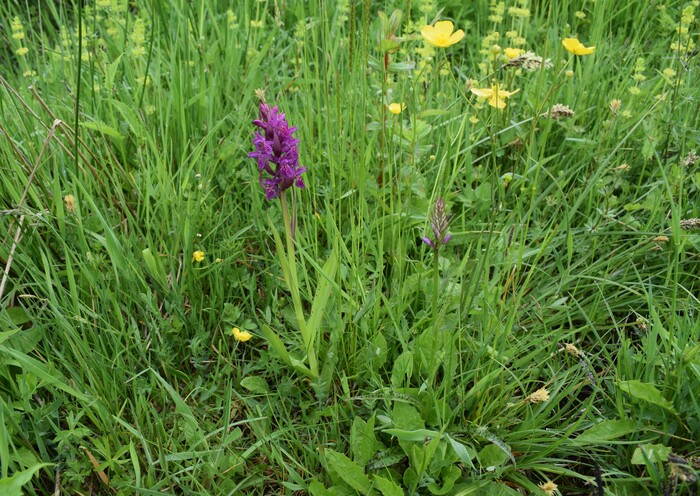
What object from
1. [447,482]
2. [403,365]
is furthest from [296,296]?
[447,482]

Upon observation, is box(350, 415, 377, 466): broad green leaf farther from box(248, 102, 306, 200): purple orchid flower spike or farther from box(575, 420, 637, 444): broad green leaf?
box(248, 102, 306, 200): purple orchid flower spike

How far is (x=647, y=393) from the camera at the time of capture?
134 cm

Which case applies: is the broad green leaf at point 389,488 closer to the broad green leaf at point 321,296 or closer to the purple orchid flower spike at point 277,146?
the broad green leaf at point 321,296

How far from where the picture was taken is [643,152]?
1.99 m

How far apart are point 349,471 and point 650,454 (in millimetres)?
647

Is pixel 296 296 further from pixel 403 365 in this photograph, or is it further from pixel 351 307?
pixel 403 365

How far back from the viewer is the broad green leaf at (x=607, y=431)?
134cm

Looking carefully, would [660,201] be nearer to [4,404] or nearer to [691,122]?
[691,122]

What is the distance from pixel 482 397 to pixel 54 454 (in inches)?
39.7

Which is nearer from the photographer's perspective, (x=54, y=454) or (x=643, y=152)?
(x=54, y=454)

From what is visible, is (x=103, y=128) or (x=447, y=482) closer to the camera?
(x=447, y=482)

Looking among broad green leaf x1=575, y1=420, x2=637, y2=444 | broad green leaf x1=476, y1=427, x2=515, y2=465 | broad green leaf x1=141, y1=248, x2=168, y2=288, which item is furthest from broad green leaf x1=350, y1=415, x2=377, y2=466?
broad green leaf x1=141, y1=248, x2=168, y2=288

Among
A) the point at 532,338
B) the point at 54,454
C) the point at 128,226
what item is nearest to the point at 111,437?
the point at 54,454

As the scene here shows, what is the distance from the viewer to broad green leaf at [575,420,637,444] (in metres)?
1.34
